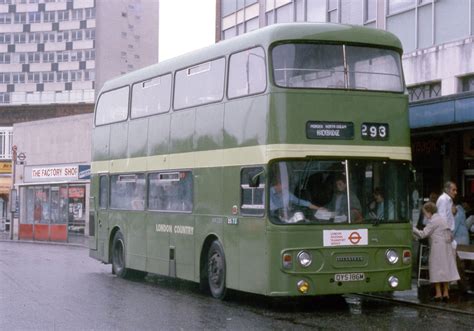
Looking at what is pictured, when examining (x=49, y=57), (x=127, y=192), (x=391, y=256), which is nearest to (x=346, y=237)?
(x=391, y=256)

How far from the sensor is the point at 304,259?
12250 mm

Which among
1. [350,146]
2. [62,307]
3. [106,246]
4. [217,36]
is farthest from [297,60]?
[217,36]

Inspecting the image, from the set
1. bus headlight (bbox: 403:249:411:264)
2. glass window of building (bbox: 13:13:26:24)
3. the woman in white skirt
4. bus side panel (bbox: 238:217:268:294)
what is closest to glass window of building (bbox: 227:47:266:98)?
bus side panel (bbox: 238:217:268:294)

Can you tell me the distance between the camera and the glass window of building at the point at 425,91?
21.8 m

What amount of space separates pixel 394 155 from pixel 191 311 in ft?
13.0

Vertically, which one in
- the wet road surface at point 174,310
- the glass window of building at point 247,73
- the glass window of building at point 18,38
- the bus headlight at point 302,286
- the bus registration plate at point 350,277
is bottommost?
the wet road surface at point 174,310

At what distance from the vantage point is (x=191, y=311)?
12.8m

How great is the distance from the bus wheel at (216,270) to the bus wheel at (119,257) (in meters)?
4.47

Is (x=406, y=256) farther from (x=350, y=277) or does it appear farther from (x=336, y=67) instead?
(x=336, y=67)

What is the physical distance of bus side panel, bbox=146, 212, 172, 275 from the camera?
16.1 m

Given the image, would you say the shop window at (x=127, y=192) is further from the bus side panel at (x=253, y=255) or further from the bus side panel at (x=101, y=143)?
the bus side panel at (x=253, y=255)

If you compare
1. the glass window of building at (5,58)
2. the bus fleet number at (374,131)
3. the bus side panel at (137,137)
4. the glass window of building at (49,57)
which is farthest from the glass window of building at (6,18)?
the bus fleet number at (374,131)

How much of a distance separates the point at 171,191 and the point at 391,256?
193 inches

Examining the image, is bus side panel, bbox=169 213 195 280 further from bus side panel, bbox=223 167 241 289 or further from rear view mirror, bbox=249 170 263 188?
rear view mirror, bbox=249 170 263 188
